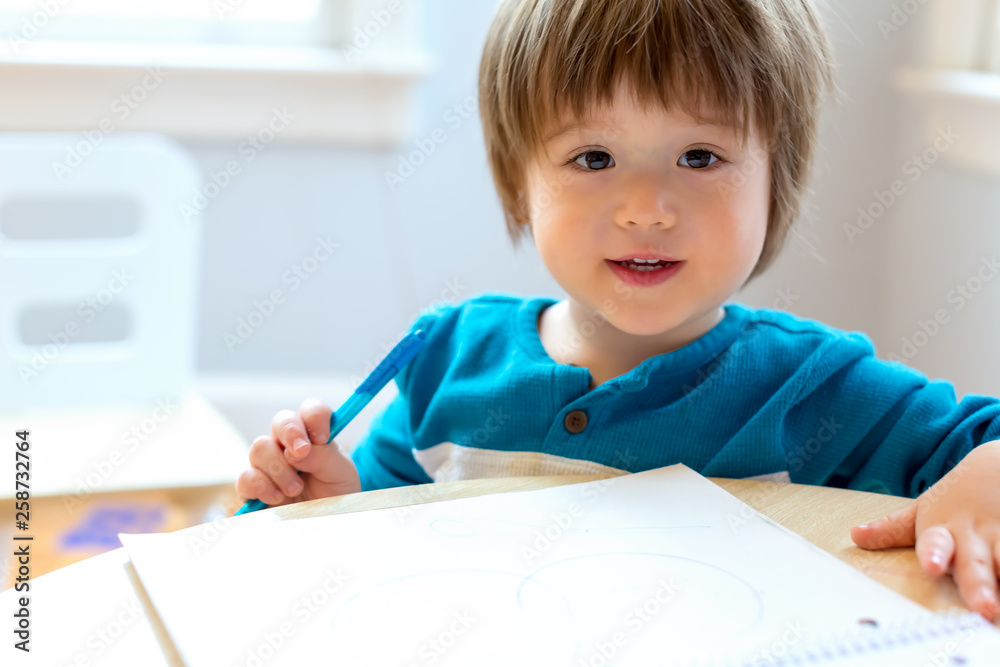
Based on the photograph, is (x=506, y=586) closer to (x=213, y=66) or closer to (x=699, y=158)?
(x=699, y=158)

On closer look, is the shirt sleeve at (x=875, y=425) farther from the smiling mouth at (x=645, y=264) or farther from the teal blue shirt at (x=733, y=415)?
the smiling mouth at (x=645, y=264)

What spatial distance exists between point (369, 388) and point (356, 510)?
0.13m

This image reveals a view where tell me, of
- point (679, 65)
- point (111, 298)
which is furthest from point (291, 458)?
point (111, 298)

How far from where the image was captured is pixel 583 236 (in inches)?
26.7

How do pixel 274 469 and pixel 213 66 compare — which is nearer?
pixel 274 469

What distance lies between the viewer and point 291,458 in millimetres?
644

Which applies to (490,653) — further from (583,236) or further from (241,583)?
(583,236)

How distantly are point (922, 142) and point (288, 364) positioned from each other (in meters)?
1.02

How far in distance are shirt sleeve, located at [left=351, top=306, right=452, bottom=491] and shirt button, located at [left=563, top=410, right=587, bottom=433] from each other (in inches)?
6.1

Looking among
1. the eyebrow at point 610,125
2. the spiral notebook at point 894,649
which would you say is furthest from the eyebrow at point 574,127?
the spiral notebook at point 894,649

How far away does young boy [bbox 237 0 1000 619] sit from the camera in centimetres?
64

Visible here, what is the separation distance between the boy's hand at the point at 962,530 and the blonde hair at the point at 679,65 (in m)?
0.28

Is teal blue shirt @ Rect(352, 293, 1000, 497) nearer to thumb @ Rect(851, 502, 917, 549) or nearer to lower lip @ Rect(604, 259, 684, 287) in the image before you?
lower lip @ Rect(604, 259, 684, 287)

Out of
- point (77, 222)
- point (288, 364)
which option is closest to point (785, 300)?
point (288, 364)
